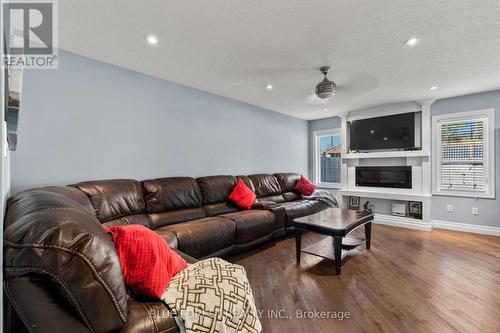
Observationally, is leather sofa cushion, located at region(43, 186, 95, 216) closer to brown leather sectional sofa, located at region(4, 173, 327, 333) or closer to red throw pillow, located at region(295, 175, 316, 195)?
brown leather sectional sofa, located at region(4, 173, 327, 333)

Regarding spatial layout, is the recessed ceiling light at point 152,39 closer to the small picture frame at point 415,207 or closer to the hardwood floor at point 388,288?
the hardwood floor at point 388,288

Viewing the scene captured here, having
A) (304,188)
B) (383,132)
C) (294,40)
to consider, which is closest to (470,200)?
(383,132)

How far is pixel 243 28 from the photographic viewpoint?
2.05 meters

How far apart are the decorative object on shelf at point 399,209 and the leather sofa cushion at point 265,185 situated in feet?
7.76

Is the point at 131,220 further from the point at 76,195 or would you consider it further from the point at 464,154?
the point at 464,154

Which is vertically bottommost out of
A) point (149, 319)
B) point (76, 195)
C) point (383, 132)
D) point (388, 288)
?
point (388, 288)

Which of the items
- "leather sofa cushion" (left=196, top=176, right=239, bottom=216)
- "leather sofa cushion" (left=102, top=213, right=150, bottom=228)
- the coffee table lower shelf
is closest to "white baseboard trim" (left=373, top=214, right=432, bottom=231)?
the coffee table lower shelf

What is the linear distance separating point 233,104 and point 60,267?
3.87 m

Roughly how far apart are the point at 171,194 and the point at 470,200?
16.2 ft

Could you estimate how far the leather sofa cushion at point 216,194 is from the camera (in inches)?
134

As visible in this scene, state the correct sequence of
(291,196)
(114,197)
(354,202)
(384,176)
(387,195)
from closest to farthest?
(114,197), (387,195), (291,196), (384,176), (354,202)

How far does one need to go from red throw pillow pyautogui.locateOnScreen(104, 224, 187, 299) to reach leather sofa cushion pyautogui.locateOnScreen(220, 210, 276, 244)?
169 cm

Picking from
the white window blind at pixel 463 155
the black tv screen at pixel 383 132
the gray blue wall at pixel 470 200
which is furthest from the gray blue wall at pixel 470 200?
the black tv screen at pixel 383 132

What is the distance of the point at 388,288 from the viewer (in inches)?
87.5
